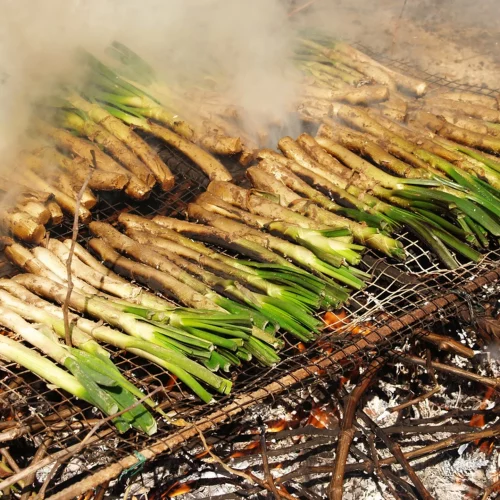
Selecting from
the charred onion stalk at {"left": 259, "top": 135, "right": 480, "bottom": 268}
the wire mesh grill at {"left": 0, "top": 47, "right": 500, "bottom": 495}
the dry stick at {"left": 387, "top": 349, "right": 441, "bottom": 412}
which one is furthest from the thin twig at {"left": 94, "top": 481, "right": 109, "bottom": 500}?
the charred onion stalk at {"left": 259, "top": 135, "right": 480, "bottom": 268}

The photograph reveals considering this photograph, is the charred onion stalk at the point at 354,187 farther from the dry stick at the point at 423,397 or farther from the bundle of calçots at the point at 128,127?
the dry stick at the point at 423,397

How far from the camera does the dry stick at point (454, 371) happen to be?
13.5ft

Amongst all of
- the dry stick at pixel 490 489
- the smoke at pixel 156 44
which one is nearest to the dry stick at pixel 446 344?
the dry stick at pixel 490 489

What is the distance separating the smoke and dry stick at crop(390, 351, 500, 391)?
3.32 m

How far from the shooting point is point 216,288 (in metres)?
4.40

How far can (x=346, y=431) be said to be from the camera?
12.6 feet

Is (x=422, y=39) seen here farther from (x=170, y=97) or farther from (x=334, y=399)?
(x=334, y=399)

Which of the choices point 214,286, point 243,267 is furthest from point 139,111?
point 214,286

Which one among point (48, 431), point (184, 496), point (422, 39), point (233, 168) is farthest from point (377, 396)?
point (422, 39)

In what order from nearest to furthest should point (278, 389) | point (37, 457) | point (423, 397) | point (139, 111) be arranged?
point (37, 457)
point (278, 389)
point (423, 397)
point (139, 111)

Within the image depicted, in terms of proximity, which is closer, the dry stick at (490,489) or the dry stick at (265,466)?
the dry stick at (265,466)

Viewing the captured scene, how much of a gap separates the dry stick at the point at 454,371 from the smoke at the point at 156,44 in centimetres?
332

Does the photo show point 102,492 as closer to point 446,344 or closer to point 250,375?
point 250,375

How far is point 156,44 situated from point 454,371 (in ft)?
17.6
